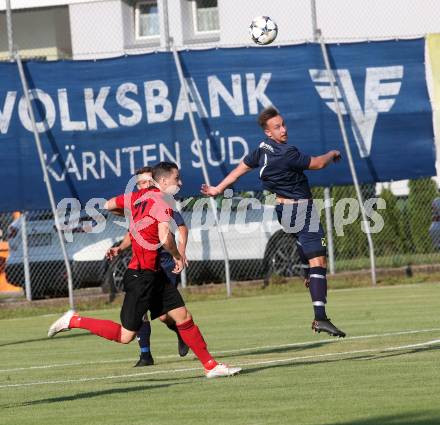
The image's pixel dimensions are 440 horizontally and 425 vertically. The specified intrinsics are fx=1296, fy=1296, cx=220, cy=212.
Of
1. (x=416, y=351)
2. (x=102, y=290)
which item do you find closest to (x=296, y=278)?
(x=102, y=290)

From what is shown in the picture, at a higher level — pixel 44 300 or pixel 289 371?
pixel 289 371

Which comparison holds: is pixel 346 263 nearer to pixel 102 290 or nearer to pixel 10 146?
pixel 102 290

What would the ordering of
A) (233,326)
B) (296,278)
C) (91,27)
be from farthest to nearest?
1. (91,27)
2. (296,278)
3. (233,326)

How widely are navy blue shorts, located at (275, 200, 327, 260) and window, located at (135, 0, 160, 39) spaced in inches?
969

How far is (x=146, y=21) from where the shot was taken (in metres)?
37.9

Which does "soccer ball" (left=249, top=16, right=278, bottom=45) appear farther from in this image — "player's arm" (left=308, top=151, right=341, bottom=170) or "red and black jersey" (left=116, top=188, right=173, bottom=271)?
"red and black jersey" (left=116, top=188, right=173, bottom=271)

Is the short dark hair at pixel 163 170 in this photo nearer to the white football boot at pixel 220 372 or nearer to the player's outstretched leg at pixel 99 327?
the player's outstretched leg at pixel 99 327

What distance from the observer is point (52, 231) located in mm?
22516

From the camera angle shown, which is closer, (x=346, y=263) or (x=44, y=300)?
(x=44, y=300)

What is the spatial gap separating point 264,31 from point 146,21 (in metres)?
18.1

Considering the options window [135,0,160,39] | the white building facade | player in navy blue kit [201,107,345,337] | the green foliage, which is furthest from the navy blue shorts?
window [135,0,160,39]

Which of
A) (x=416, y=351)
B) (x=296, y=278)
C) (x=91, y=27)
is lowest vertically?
(x=296, y=278)

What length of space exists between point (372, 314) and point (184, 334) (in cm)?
661

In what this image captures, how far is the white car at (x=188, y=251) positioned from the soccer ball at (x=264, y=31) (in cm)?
404
